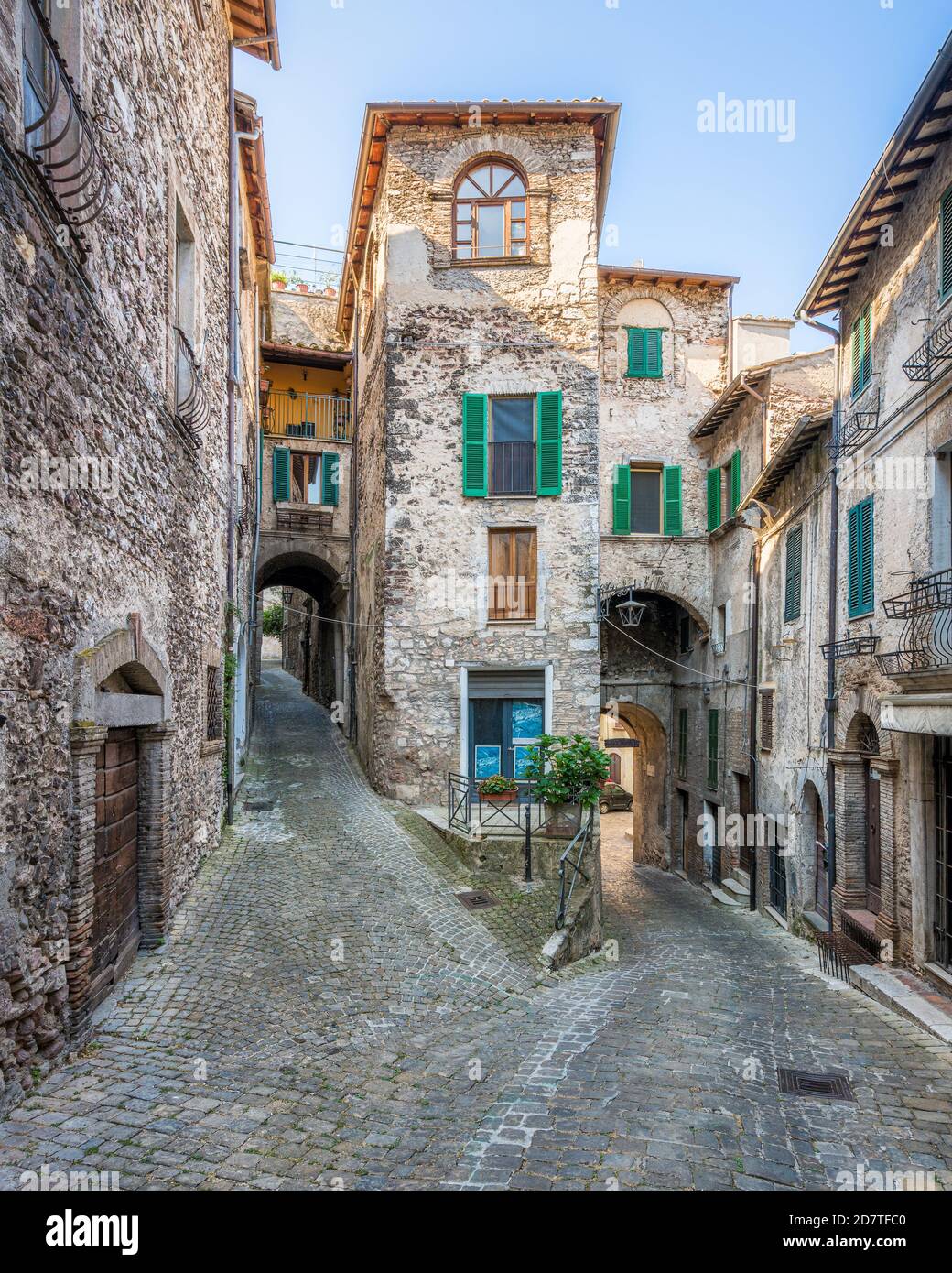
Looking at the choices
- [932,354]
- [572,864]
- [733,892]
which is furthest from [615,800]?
[932,354]

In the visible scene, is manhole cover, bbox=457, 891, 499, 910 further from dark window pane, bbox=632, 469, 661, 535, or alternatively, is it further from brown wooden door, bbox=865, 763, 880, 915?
dark window pane, bbox=632, 469, 661, 535

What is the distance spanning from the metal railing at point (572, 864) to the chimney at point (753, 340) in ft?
40.9

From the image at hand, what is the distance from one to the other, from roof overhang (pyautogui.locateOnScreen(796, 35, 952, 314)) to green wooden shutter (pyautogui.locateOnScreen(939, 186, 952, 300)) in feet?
2.02

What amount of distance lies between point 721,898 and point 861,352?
11226 mm

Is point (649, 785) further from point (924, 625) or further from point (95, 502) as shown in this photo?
point (95, 502)

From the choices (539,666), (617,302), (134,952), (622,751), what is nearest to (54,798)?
(134,952)

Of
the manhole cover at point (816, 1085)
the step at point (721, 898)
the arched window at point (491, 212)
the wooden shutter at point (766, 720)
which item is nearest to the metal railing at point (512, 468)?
the arched window at point (491, 212)

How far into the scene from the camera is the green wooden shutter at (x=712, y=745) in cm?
1885

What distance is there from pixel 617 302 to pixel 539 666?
10.0 m

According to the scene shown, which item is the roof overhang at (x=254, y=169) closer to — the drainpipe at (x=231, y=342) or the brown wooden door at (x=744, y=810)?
the drainpipe at (x=231, y=342)

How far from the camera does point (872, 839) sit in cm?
1121

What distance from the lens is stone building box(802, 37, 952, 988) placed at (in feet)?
28.3

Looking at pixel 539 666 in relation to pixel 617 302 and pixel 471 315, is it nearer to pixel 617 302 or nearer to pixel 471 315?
pixel 471 315

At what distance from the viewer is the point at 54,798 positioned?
5195 mm
